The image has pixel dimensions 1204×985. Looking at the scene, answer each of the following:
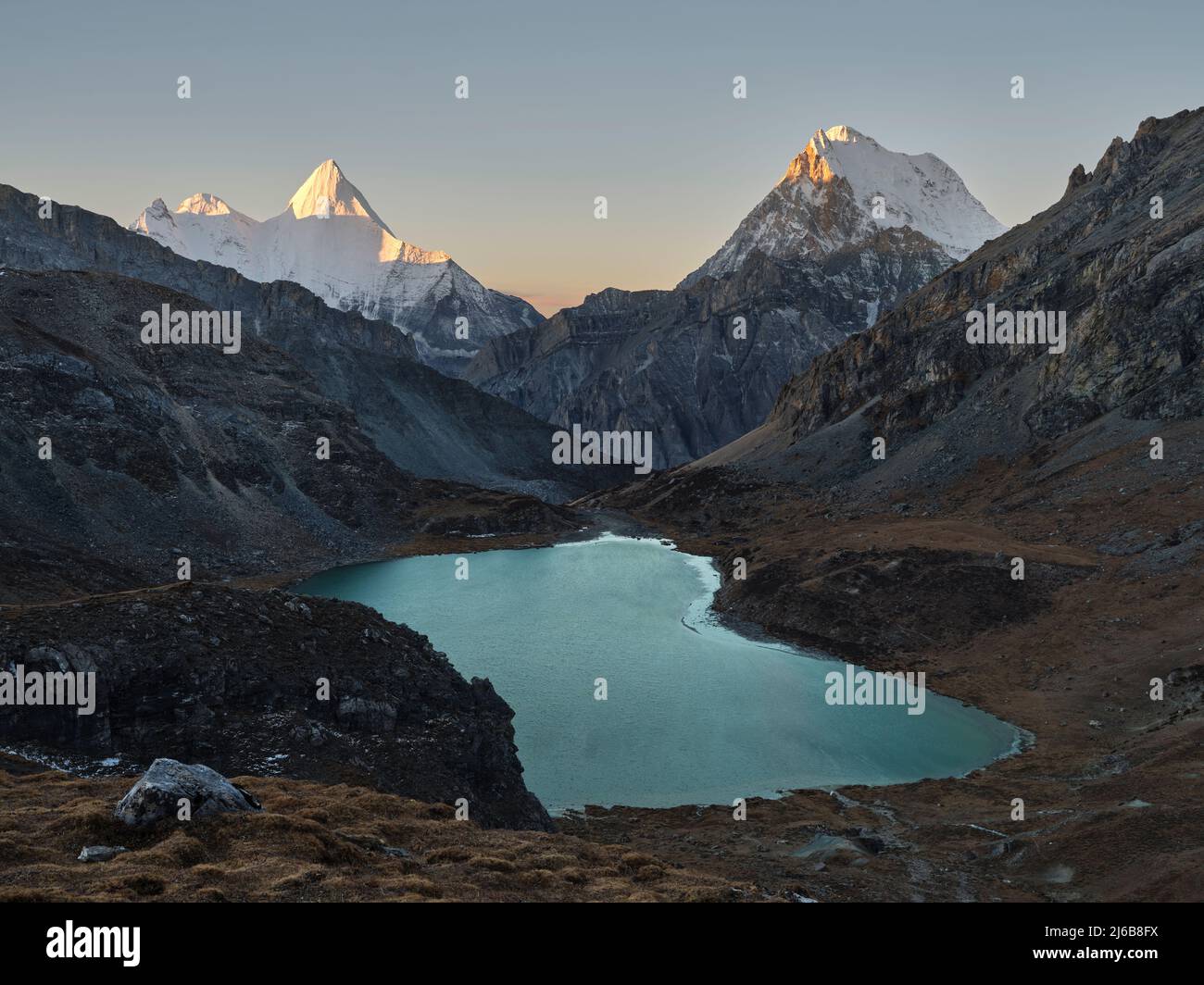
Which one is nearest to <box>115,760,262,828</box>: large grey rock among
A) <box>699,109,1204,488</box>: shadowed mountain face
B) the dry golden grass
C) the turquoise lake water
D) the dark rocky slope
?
the dry golden grass

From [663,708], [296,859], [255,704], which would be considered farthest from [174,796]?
[663,708]

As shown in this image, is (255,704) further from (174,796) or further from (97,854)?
(97,854)

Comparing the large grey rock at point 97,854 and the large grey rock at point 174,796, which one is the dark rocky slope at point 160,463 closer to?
the large grey rock at point 174,796

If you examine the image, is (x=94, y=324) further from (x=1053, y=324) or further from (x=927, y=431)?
(x=1053, y=324)

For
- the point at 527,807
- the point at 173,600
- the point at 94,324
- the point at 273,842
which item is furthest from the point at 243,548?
the point at 273,842

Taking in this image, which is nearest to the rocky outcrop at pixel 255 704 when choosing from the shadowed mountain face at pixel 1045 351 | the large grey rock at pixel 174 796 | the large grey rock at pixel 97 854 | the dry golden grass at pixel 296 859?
the dry golden grass at pixel 296 859

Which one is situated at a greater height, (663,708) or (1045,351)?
(1045,351)

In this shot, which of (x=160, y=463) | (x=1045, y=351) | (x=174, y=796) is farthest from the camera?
(x=1045, y=351)
